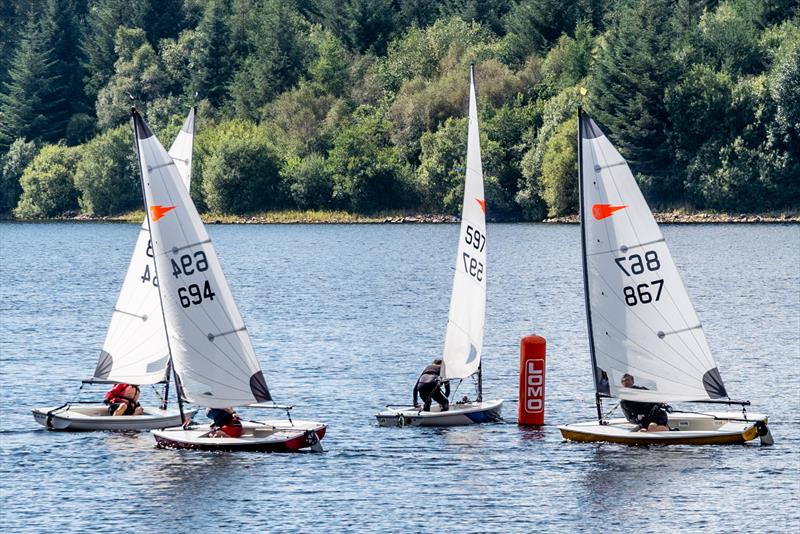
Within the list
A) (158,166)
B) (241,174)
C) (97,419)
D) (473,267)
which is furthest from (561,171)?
(158,166)

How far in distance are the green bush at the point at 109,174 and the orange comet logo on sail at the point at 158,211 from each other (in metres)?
136

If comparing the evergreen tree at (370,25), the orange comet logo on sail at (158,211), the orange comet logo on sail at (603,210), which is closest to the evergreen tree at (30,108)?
the evergreen tree at (370,25)

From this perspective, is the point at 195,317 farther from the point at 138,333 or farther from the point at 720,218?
the point at 720,218

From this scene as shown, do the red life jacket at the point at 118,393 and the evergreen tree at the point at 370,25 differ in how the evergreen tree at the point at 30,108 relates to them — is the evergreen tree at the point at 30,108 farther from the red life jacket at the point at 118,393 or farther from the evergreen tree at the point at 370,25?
the red life jacket at the point at 118,393

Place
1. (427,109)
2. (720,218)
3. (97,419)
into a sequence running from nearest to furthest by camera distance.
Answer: (97,419) → (720,218) → (427,109)

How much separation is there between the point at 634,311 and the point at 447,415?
656 centimetres

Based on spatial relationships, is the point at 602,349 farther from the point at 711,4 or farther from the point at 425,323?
the point at 711,4

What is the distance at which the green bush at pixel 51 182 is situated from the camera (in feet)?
605

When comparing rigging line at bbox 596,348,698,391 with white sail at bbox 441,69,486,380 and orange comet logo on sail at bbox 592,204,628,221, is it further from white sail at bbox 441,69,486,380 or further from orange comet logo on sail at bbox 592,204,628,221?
white sail at bbox 441,69,486,380

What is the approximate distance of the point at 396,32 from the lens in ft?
633

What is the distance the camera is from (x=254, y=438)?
1582 inches

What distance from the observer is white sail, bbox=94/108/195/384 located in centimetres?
4441

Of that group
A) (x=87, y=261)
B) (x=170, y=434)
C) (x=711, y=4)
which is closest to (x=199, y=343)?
(x=170, y=434)

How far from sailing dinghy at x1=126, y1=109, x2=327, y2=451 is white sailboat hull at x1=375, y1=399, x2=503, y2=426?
457 centimetres
